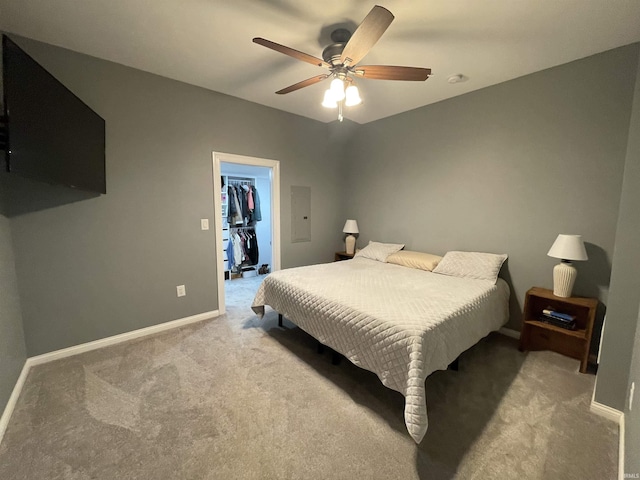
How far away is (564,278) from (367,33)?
246 cm

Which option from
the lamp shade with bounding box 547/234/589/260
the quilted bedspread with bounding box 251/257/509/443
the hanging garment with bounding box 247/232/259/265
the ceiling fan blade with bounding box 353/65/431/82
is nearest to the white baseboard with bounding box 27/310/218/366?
the quilted bedspread with bounding box 251/257/509/443

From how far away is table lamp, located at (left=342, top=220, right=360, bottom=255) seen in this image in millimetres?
4066

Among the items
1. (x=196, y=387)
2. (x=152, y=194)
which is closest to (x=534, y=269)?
(x=196, y=387)

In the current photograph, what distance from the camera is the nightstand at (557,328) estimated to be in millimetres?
2094

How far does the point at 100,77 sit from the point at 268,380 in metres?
2.95

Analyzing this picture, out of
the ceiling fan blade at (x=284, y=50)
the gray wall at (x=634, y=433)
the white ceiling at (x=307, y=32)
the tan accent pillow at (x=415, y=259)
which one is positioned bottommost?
the gray wall at (x=634, y=433)

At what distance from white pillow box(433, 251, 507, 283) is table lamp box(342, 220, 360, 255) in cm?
143

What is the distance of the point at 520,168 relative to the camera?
260cm

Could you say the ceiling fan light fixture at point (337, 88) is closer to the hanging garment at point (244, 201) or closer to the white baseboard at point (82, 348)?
the white baseboard at point (82, 348)

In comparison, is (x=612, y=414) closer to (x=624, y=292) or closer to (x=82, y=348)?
(x=624, y=292)

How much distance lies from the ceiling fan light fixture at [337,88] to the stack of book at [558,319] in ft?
8.40

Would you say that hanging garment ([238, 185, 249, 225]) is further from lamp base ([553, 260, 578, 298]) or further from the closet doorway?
lamp base ([553, 260, 578, 298])

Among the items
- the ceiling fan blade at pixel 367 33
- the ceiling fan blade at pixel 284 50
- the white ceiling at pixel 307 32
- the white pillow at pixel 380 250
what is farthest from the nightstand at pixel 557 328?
the ceiling fan blade at pixel 284 50

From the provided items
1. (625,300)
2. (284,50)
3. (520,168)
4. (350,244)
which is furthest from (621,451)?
(350,244)
